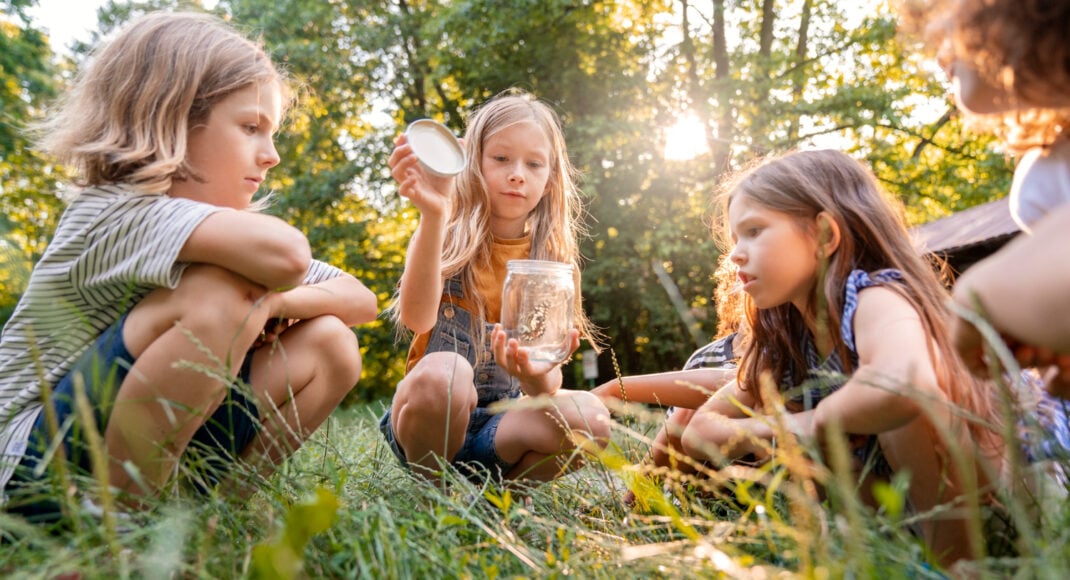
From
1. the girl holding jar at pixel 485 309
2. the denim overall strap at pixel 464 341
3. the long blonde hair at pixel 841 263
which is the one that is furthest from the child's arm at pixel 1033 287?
the denim overall strap at pixel 464 341

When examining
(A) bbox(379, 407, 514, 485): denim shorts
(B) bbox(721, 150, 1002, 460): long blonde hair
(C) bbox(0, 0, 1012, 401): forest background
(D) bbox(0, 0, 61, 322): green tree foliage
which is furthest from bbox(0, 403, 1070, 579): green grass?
(D) bbox(0, 0, 61, 322): green tree foliage

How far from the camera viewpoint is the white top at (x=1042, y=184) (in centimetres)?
117

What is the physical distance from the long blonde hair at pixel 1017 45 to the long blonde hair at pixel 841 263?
0.50 metres

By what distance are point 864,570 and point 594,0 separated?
12773 mm

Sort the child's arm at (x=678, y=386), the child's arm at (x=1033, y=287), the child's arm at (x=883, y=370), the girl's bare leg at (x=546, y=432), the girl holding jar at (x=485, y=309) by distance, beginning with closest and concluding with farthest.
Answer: the child's arm at (x=1033, y=287), the child's arm at (x=883, y=370), the girl holding jar at (x=485, y=309), the girl's bare leg at (x=546, y=432), the child's arm at (x=678, y=386)

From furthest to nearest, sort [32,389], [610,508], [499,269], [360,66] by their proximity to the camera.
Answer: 1. [360,66]
2. [499,269]
3. [610,508]
4. [32,389]

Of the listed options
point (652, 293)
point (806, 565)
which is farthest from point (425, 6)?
point (806, 565)

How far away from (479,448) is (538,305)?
62cm

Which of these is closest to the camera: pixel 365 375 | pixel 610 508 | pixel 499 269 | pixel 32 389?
pixel 32 389

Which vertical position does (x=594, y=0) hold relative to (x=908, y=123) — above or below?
above

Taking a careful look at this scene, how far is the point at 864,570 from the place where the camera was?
0.74 meters

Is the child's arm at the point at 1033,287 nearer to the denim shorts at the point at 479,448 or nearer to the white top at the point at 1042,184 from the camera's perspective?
the white top at the point at 1042,184

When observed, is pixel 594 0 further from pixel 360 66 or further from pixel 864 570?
pixel 864 570

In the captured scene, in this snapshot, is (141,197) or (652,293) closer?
(141,197)
